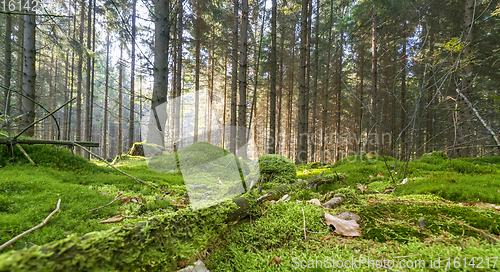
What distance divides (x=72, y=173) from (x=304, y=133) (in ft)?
29.4

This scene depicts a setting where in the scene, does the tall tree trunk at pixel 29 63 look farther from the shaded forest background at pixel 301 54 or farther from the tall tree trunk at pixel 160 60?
the tall tree trunk at pixel 160 60

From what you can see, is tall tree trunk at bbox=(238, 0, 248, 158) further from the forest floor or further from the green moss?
the forest floor

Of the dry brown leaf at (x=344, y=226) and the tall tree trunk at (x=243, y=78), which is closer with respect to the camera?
the dry brown leaf at (x=344, y=226)

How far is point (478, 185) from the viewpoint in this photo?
9.31 feet

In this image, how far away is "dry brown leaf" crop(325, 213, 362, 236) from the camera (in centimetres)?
157

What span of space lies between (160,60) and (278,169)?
486cm

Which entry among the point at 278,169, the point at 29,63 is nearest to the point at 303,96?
the point at 278,169

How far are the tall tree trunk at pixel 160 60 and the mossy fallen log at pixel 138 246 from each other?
5.11 meters

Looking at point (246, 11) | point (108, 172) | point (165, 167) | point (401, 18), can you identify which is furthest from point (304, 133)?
point (401, 18)

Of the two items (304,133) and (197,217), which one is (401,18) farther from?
(197,217)

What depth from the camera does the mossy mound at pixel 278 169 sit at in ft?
12.2

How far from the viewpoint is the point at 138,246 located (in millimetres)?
1017

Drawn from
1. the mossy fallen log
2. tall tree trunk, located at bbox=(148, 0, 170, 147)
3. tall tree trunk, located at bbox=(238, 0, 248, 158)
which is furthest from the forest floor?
tall tree trunk, located at bbox=(238, 0, 248, 158)

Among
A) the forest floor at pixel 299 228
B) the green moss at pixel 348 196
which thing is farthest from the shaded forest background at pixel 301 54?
the green moss at pixel 348 196
